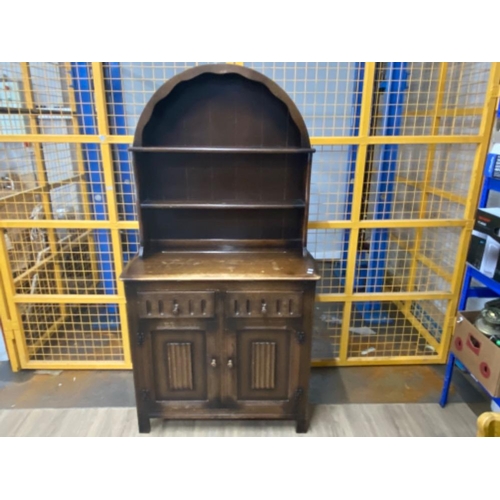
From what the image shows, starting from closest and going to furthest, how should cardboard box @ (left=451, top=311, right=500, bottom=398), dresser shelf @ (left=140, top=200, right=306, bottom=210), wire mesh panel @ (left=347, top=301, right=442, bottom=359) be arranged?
1. cardboard box @ (left=451, top=311, right=500, bottom=398)
2. dresser shelf @ (left=140, top=200, right=306, bottom=210)
3. wire mesh panel @ (left=347, top=301, right=442, bottom=359)

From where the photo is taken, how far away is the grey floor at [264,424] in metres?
2.04

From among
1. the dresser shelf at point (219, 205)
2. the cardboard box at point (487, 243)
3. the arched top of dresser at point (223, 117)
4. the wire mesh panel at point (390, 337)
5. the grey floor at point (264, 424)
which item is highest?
the arched top of dresser at point (223, 117)

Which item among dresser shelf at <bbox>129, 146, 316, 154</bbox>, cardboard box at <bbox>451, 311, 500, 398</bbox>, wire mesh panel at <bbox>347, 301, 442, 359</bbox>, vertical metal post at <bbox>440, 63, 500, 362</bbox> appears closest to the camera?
cardboard box at <bbox>451, 311, 500, 398</bbox>

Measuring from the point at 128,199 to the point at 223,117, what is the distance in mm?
977

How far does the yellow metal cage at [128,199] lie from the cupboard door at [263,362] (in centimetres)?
67

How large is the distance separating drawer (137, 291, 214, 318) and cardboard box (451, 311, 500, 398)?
1315 mm

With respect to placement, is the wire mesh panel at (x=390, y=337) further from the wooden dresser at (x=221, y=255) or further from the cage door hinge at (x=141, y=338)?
the cage door hinge at (x=141, y=338)

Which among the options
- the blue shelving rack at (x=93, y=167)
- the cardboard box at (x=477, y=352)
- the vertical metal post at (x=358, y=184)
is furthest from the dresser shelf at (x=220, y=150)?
the cardboard box at (x=477, y=352)

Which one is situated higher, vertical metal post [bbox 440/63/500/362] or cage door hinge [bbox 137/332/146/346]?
vertical metal post [bbox 440/63/500/362]

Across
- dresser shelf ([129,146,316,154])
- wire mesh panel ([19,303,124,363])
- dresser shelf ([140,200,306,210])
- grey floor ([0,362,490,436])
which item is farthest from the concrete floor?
dresser shelf ([129,146,316,154])

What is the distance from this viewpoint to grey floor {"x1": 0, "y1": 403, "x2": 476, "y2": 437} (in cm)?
204

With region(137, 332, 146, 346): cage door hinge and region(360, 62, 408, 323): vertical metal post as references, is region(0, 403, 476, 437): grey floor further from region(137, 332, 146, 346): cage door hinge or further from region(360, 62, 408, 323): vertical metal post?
region(360, 62, 408, 323): vertical metal post

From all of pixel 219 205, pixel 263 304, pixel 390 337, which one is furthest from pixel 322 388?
pixel 219 205

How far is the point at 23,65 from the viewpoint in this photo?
217cm
